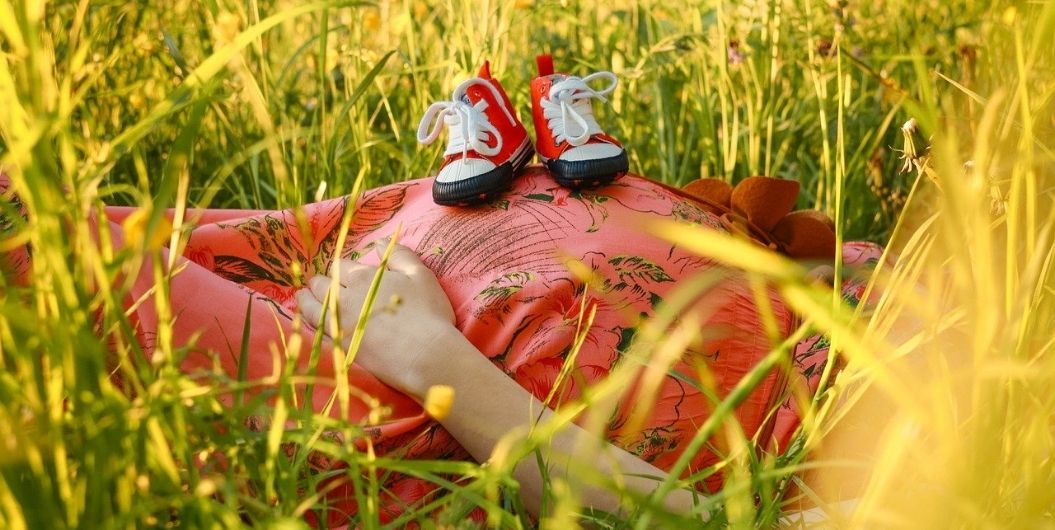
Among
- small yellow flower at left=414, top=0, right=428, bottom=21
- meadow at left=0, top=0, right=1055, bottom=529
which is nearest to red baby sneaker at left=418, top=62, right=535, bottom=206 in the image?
meadow at left=0, top=0, right=1055, bottom=529

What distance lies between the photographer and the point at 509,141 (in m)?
1.46

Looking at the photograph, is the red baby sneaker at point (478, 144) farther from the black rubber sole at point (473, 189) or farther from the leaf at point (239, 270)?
the leaf at point (239, 270)

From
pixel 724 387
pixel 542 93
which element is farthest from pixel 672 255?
pixel 542 93

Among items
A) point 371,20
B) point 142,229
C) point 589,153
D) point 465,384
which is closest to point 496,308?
point 465,384

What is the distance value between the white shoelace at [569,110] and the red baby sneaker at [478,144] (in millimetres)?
47

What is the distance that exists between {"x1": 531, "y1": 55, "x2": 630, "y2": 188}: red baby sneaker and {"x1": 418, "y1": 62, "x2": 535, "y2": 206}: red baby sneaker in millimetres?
39

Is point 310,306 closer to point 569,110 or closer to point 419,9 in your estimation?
point 569,110

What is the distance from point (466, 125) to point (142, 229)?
2.78ft

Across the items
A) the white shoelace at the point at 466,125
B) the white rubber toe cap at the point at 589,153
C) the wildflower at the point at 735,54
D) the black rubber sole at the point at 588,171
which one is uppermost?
the white shoelace at the point at 466,125

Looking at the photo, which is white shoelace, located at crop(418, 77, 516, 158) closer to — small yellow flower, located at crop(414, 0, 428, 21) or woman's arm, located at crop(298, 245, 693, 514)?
woman's arm, located at crop(298, 245, 693, 514)

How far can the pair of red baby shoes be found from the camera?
1.40 meters

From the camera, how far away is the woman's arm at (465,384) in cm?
109

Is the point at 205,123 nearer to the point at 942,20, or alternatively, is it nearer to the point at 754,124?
the point at 754,124

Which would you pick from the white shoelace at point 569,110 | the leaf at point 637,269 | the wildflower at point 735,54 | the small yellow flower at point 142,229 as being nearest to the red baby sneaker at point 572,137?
the white shoelace at point 569,110
